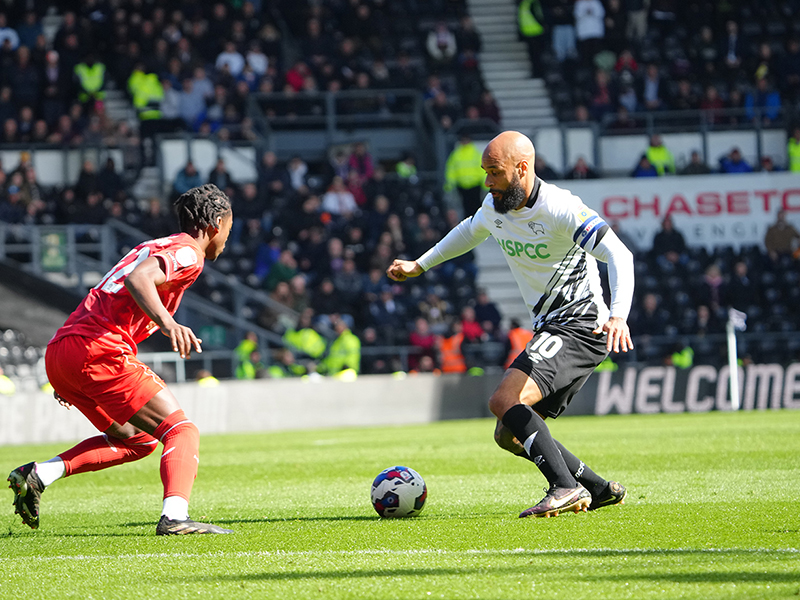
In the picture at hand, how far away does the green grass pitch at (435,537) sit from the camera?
174 inches

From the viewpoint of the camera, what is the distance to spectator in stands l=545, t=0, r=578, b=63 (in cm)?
2831

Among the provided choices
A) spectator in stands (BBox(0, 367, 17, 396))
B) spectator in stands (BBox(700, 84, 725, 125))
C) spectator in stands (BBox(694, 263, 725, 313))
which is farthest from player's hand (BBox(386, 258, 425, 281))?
spectator in stands (BBox(700, 84, 725, 125))

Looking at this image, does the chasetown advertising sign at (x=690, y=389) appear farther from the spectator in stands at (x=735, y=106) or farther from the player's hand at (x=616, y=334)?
the player's hand at (x=616, y=334)

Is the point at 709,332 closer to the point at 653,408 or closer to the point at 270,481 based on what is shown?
the point at 653,408

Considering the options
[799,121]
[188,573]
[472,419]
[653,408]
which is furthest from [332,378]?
[188,573]

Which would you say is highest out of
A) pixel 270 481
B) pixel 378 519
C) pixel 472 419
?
pixel 378 519

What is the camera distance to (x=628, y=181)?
81.5 ft

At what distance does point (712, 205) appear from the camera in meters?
24.9

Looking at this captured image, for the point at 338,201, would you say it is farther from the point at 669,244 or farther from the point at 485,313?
the point at 669,244

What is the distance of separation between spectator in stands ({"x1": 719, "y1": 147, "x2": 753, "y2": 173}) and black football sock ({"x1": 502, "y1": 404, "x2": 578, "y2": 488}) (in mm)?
20254

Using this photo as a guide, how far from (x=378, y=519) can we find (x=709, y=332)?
16.6 m

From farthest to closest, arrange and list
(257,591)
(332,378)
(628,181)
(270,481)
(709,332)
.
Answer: (628,181), (709,332), (332,378), (270,481), (257,591)

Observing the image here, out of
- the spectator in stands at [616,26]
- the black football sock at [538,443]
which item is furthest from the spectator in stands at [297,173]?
the black football sock at [538,443]

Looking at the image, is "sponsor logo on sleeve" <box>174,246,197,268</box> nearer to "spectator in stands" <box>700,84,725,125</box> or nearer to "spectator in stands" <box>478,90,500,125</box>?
"spectator in stands" <box>478,90,500,125</box>
